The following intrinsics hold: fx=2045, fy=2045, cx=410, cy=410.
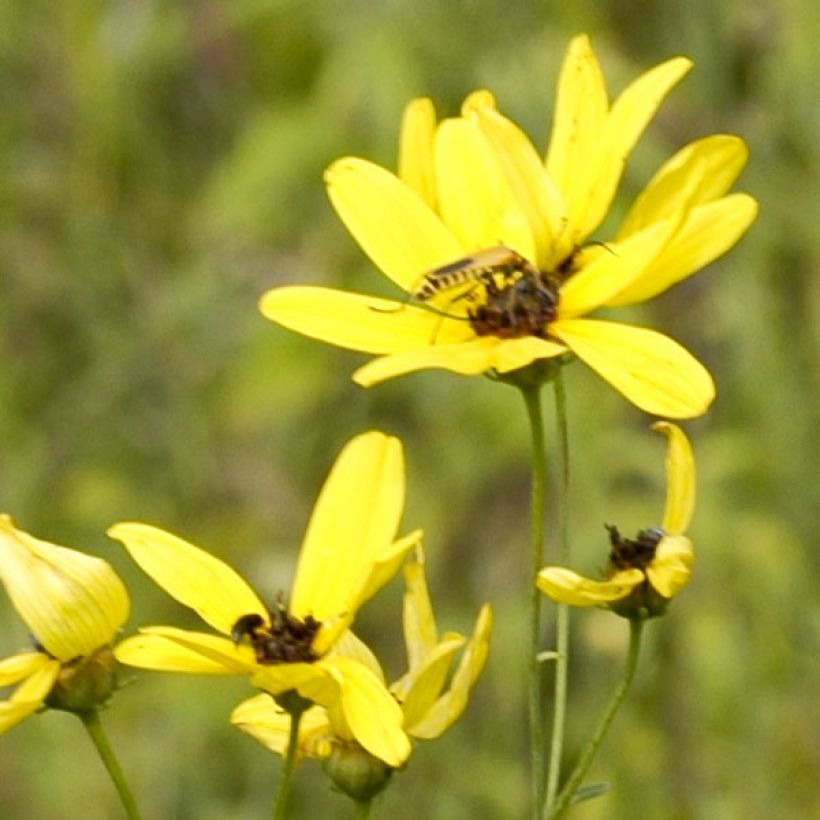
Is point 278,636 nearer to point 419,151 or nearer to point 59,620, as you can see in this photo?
point 59,620

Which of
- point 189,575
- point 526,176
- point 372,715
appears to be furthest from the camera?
point 526,176

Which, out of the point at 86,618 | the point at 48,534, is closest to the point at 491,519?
the point at 48,534

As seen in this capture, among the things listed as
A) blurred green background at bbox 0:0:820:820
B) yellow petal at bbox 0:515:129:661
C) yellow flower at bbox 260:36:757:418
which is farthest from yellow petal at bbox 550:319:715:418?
blurred green background at bbox 0:0:820:820

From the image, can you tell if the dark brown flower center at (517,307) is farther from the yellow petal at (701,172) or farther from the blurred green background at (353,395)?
the blurred green background at (353,395)

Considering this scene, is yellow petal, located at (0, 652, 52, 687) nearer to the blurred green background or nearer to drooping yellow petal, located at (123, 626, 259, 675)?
drooping yellow petal, located at (123, 626, 259, 675)

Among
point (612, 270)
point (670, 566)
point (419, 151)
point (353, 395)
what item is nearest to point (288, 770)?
point (670, 566)

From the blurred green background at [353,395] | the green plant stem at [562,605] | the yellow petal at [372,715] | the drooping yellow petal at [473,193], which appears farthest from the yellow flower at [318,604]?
the blurred green background at [353,395]

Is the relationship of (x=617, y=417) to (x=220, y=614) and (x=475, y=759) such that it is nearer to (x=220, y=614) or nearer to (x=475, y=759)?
(x=475, y=759)
